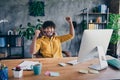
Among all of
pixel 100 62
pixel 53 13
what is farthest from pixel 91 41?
pixel 53 13

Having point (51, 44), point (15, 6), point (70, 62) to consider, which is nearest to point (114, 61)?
point (70, 62)

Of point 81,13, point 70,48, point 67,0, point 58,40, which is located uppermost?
point 67,0

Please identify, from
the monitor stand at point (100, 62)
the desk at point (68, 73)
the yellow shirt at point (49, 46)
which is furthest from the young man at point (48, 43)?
the monitor stand at point (100, 62)

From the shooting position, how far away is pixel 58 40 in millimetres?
3000

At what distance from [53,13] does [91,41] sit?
3.82 metres

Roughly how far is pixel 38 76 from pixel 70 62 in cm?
60

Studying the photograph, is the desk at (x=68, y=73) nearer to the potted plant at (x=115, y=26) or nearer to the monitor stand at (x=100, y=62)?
the monitor stand at (x=100, y=62)

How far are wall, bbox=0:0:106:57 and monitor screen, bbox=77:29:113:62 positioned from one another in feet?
12.3

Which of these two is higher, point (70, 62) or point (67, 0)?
point (67, 0)

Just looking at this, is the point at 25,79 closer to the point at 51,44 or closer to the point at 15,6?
the point at 51,44

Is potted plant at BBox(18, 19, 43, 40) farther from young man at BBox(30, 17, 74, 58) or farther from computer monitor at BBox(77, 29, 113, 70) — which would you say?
computer monitor at BBox(77, 29, 113, 70)

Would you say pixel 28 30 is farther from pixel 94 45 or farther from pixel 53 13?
pixel 94 45

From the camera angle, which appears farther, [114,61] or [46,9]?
[46,9]

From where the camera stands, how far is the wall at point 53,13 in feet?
18.4
